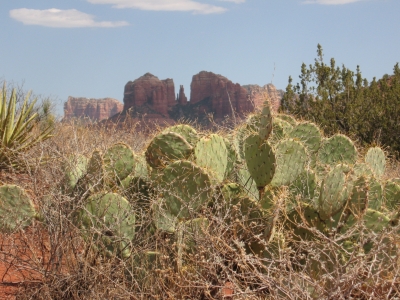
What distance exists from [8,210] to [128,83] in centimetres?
5768

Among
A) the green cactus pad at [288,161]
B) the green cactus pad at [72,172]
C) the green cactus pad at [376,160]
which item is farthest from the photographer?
the green cactus pad at [376,160]

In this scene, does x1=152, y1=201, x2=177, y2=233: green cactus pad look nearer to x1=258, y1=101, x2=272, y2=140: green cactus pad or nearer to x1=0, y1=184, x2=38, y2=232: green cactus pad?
x1=258, y1=101, x2=272, y2=140: green cactus pad

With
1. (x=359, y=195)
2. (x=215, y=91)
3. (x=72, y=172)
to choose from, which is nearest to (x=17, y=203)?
(x=72, y=172)

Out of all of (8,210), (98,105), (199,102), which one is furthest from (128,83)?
(8,210)

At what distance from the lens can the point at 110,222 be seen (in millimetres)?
3879

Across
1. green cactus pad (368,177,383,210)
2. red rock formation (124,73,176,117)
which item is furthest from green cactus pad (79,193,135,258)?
red rock formation (124,73,176,117)

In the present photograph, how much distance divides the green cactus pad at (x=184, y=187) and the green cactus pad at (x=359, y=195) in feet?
3.13

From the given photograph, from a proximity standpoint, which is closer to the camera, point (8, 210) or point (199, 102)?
point (8, 210)

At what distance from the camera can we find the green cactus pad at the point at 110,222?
3.75 meters

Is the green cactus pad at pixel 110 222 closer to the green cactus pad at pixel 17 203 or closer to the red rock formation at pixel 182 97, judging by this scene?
the green cactus pad at pixel 17 203

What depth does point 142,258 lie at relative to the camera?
3719mm

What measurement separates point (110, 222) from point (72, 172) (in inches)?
22.4

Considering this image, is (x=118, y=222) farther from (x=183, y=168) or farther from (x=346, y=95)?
(x=346, y=95)

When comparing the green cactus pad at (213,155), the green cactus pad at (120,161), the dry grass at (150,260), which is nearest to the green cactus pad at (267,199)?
the dry grass at (150,260)
